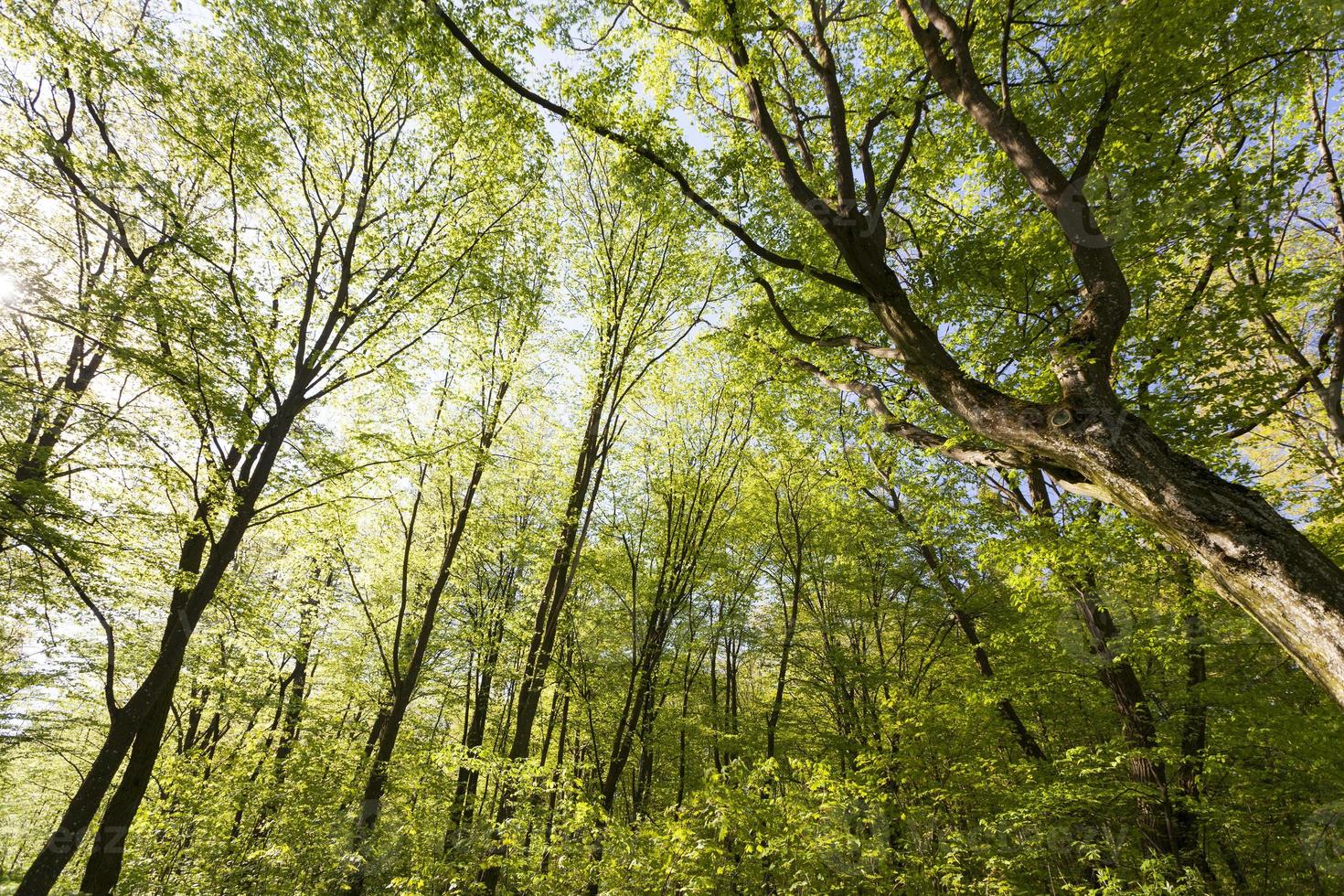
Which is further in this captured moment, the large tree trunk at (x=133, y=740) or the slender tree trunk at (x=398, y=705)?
the slender tree trunk at (x=398, y=705)

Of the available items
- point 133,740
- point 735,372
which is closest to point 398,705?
point 133,740

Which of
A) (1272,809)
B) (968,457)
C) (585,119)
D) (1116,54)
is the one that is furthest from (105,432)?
(1272,809)

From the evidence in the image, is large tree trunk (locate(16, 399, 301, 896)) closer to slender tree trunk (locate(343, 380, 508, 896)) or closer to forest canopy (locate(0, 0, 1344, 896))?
forest canopy (locate(0, 0, 1344, 896))

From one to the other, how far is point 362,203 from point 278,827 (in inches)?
366

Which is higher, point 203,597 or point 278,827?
point 203,597

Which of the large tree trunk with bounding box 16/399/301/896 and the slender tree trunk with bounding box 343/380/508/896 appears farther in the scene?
the slender tree trunk with bounding box 343/380/508/896

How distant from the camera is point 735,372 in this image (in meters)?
9.09

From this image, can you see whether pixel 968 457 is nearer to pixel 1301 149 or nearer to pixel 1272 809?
pixel 1301 149

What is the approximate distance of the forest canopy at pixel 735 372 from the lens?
4.38 metres

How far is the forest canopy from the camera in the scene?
14.4ft

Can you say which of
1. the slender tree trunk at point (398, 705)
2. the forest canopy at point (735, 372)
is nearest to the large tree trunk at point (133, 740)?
the forest canopy at point (735, 372)

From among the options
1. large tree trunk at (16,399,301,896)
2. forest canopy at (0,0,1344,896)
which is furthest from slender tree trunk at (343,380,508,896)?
large tree trunk at (16,399,301,896)

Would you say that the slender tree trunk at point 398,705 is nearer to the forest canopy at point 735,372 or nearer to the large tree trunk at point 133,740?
the forest canopy at point 735,372

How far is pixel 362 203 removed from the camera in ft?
20.6
